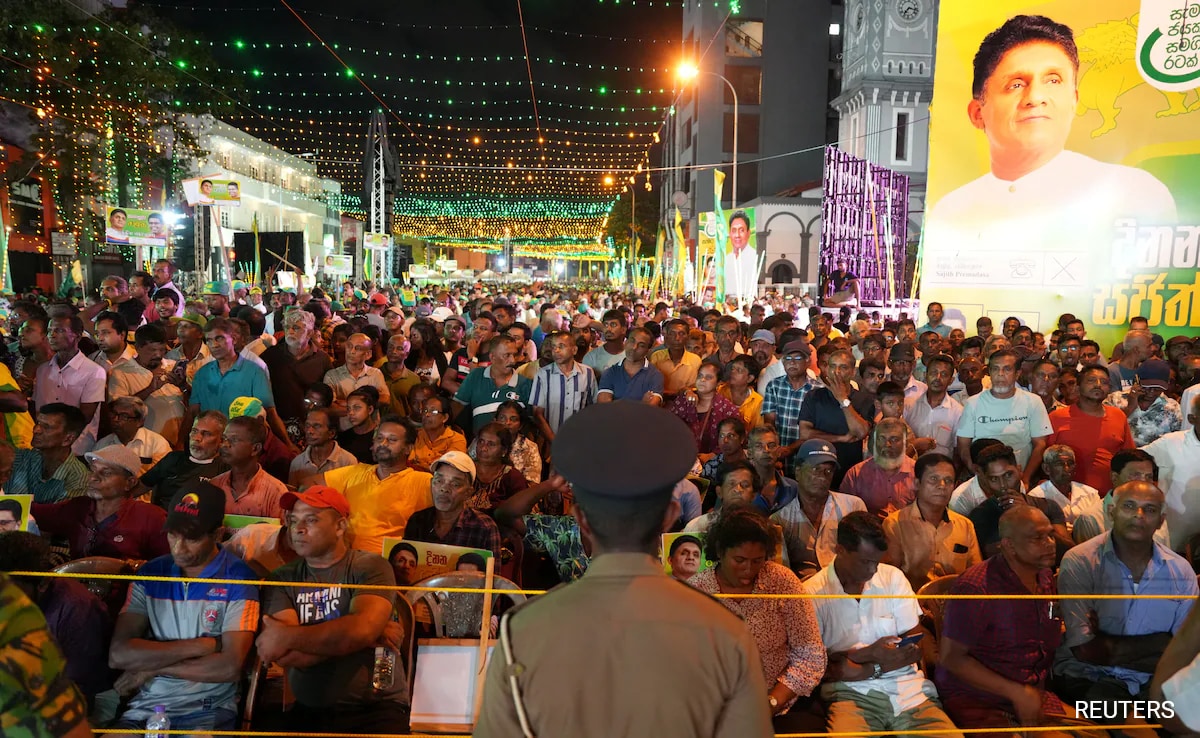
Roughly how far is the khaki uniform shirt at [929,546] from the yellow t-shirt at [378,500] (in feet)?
8.99

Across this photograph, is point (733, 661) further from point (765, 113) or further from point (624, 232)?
point (624, 232)

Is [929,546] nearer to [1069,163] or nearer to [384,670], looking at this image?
[384,670]

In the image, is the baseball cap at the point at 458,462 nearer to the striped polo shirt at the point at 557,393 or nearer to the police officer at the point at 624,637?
the striped polo shirt at the point at 557,393

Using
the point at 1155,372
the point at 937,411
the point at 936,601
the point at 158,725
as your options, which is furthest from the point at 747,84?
the point at 158,725

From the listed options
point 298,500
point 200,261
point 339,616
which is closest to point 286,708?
point 339,616

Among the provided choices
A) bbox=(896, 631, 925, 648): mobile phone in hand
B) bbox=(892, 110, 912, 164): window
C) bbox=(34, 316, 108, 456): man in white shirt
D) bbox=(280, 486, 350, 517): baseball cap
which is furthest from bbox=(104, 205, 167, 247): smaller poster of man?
bbox=(892, 110, 912, 164): window

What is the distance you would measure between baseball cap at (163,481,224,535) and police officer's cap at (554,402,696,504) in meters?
2.59

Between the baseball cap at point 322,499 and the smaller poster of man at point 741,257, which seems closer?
the baseball cap at point 322,499

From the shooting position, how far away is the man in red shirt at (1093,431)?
634 cm

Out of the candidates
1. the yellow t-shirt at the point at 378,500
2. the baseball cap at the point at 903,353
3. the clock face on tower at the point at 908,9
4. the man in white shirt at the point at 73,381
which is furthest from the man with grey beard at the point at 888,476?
the clock face on tower at the point at 908,9

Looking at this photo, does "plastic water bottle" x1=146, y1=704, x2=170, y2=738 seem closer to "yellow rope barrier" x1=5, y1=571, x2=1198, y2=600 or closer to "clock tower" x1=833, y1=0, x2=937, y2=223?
"yellow rope barrier" x1=5, y1=571, x2=1198, y2=600

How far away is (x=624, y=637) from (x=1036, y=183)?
1647cm

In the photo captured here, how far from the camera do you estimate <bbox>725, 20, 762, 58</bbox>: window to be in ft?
163

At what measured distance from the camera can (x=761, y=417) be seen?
7098 millimetres
